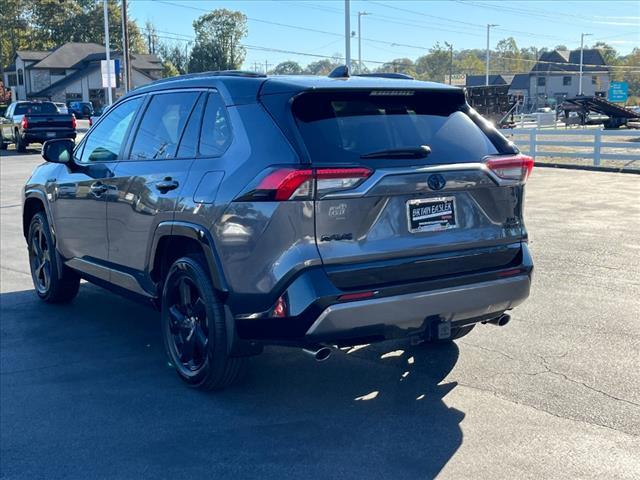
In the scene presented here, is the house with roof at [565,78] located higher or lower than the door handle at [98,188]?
higher

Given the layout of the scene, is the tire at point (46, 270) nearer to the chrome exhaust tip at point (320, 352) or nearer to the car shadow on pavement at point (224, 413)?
the car shadow on pavement at point (224, 413)

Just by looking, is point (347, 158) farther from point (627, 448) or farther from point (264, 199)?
point (627, 448)

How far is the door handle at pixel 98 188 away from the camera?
5785mm

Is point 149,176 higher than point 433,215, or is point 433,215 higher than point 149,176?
point 149,176

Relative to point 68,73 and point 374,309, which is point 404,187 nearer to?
point 374,309

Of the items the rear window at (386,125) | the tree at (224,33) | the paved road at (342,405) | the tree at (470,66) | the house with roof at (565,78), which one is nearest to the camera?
the paved road at (342,405)

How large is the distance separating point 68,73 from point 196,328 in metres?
92.5

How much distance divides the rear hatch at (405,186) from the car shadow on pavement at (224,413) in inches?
34.0

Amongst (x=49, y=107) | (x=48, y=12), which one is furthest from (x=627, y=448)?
(x=48, y=12)

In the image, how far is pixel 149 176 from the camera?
5191mm

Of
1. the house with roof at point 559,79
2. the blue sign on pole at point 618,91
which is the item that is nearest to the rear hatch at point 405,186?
the blue sign on pole at point 618,91

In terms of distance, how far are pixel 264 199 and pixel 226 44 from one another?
99545mm

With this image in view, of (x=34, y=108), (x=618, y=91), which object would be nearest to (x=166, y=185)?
(x=34, y=108)

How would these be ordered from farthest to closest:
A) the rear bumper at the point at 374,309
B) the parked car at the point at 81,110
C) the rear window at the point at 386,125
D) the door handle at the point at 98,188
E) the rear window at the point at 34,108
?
1. the parked car at the point at 81,110
2. the rear window at the point at 34,108
3. the door handle at the point at 98,188
4. the rear window at the point at 386,125
5. the rear bumper at the point at 374,309
